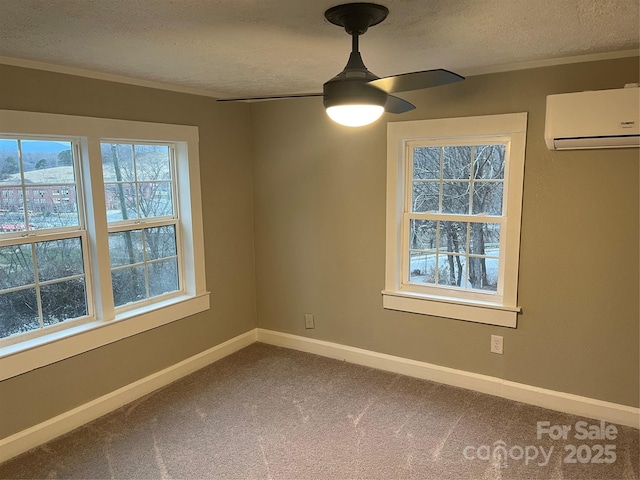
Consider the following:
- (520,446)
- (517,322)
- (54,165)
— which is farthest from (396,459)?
(54,165)

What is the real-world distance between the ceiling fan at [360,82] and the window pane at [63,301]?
6.87 ft

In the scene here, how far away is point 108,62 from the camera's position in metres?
2.59

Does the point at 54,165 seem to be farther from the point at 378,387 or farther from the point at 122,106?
the point at 378,387

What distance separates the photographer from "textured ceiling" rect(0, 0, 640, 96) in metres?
1.74

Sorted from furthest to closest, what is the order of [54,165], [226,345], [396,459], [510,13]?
1. [226,345]
2. [54,165]
3. [396,459]
4. [510,13]

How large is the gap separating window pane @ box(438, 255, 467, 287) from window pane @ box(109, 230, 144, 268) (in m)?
2.23

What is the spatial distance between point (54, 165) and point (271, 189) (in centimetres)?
170

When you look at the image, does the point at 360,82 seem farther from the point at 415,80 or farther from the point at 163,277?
the point at 163,277

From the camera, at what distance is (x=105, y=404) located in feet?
10.0

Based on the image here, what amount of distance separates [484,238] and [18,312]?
3.03 m

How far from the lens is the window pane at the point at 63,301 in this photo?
2.84 metres

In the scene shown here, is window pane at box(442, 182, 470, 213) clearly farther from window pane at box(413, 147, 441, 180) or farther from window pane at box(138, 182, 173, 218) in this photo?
window pane at box(138, 182, 173, 218)

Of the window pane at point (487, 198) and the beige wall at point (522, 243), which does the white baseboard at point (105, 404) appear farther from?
the window pane at point (487, 198)

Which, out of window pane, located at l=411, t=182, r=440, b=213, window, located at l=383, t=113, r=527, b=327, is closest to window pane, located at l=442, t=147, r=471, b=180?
window, located at l=383, t=113, r=527, b=327
